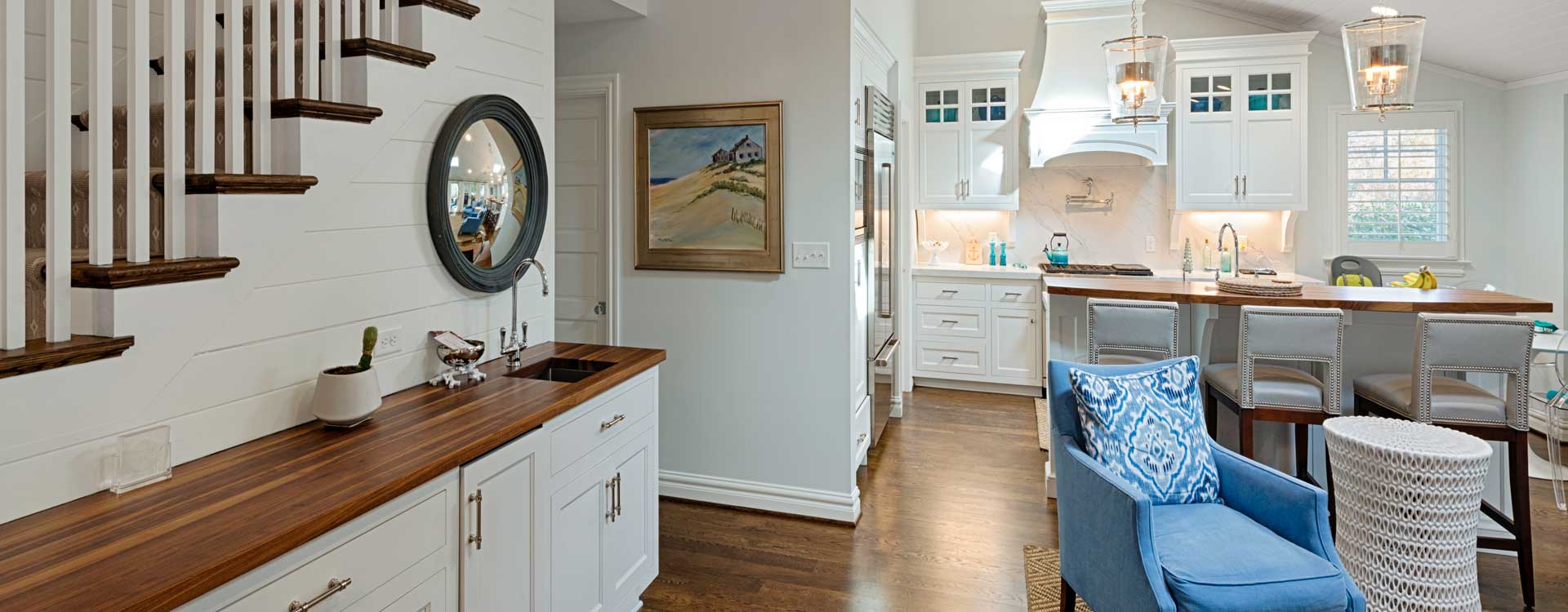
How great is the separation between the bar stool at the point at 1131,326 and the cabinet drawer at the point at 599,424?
1.86 meters

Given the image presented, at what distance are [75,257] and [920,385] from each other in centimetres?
528

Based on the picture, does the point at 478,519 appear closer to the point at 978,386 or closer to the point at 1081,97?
the point at 978,386

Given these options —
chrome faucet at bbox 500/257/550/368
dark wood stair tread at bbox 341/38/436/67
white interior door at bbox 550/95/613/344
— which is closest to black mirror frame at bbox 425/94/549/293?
chrome faucet at bbox 500/257/550/368

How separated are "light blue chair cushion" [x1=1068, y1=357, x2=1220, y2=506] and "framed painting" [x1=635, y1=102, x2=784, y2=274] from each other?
5.03ft

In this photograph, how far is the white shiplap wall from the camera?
1351 mm

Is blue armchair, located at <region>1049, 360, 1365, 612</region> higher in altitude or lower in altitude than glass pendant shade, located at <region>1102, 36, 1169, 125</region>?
lower

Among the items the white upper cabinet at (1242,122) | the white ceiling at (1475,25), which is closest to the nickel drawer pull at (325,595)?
the white ceiling at (1475,25)

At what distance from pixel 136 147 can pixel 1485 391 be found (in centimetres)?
418

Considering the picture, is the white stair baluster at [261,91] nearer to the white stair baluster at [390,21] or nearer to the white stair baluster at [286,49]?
the white stair baluster at [286,49]

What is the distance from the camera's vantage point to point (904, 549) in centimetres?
315

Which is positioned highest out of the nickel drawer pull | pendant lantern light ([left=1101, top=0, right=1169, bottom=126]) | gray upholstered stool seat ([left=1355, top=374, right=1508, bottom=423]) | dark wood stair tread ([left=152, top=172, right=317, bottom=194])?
pendant lantern light ([left=1101, top=0, right=1169, bottom=126])

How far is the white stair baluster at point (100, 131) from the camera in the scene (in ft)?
4.53

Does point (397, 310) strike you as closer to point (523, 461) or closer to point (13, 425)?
point (523, 461)

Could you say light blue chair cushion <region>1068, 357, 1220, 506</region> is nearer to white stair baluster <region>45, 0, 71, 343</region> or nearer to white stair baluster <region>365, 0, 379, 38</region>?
white stair baluster <region>365, 0, 379, 38</region>
